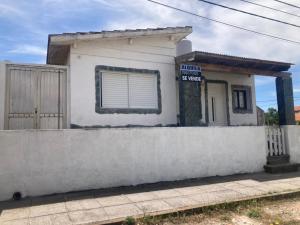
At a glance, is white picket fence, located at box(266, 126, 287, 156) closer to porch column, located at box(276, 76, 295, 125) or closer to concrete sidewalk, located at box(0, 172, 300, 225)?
porch column, located at box(276, 76, 295, 125)

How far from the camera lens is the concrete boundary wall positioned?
744cm

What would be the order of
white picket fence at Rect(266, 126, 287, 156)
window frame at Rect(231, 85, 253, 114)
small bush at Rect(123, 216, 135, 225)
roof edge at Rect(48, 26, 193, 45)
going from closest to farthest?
small bush at Rect(123, 216, 135, 225)
roof edge at Rect(48, 26, 193, 45)
white picket fence at Rect(266, 126, 287, 156)
window frame at Rect(231, 85, 253, 114)

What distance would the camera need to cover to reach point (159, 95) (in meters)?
11.3

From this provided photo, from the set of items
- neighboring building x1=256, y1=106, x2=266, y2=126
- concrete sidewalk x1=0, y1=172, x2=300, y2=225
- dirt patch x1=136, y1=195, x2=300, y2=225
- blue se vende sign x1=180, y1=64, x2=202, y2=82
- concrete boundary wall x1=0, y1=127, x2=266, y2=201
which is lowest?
dirt patch x1=136, y1=195, x2=300, y2=225

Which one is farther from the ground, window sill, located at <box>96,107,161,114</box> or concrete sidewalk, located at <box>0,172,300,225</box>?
window sill, located at <box>96,107,161,114</box>

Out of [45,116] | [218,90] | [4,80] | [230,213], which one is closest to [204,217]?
[230,213]

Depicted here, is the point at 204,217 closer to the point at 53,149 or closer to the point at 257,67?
the point at 53,149

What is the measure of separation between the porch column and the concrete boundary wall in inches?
82.8

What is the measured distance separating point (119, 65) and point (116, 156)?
3.67 m

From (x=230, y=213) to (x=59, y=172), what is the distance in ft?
14.0

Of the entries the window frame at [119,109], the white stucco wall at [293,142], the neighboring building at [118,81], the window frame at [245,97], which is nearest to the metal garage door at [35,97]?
the neighboring building at [118,81]

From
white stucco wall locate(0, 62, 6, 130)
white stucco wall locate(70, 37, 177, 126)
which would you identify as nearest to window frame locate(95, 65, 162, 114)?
white stucco wall locate(70, 37, 177, 126)

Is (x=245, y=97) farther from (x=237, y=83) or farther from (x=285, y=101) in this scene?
(x=285, y=101)

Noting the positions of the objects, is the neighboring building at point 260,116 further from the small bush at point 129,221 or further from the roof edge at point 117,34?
the small bush at point 129,221
